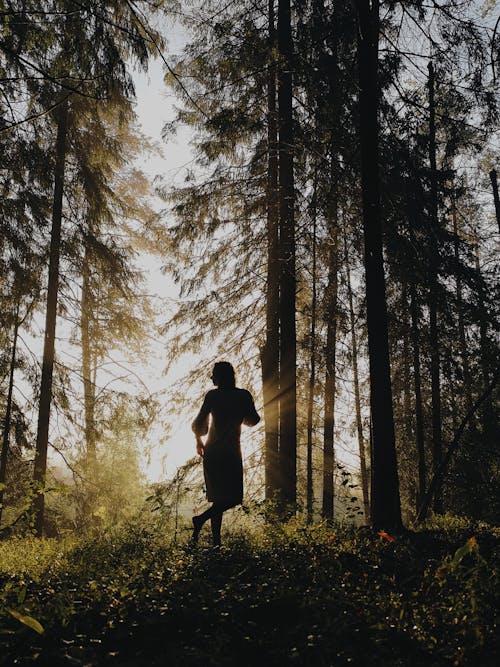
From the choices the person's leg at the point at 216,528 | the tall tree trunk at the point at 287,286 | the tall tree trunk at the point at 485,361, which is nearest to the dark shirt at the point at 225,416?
the person's leg at the point at 216,528

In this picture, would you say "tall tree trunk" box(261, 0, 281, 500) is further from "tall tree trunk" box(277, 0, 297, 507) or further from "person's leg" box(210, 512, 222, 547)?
"person's leg" box(210, 512, 222, 547)

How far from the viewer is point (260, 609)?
3361 millimetres

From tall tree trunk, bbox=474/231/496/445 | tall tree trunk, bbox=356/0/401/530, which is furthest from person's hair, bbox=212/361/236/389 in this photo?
tall tree trunk, bbox=474/231/496/445

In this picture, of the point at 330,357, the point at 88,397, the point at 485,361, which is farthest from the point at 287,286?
the point at 88,397

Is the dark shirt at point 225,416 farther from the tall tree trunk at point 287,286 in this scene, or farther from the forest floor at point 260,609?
the tall tree trunk at point 287,286

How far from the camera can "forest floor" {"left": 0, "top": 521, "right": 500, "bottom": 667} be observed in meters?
2.72

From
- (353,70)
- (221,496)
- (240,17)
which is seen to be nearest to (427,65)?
(353,70)

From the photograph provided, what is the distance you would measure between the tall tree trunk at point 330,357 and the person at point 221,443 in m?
2.31

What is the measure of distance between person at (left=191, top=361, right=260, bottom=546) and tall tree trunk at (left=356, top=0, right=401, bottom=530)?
1.65 meters

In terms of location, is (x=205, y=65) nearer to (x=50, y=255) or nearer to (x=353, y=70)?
(x=353, y=70)

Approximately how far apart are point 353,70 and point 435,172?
3.99 metres

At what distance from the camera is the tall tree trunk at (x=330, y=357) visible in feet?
31.0

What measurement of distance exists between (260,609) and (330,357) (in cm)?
783

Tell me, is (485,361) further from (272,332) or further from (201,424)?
(201,424)
